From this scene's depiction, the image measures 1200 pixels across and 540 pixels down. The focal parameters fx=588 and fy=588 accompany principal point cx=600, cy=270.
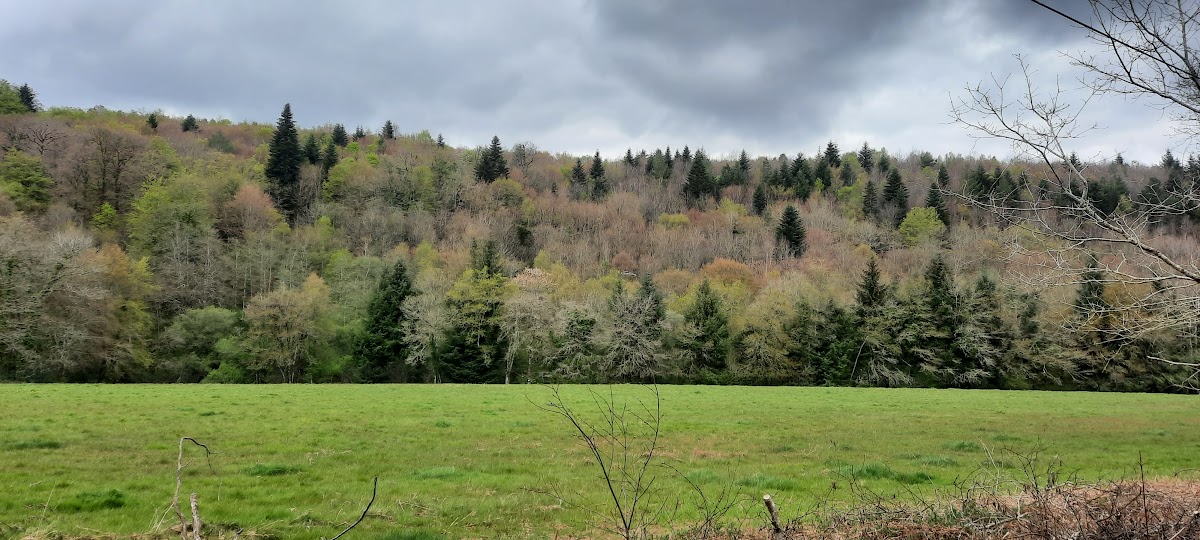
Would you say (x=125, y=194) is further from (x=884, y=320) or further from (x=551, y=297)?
(x=884, y=320)

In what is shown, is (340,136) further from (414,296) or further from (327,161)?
(414,296)

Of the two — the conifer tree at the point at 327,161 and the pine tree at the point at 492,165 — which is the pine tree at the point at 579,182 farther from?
the conifer tree at the point at 327,161

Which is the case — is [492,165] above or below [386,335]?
above

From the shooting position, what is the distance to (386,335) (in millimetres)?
47156

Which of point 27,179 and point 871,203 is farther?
point 871,203

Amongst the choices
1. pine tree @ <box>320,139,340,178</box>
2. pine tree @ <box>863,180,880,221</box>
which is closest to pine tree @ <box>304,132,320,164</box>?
pine tree @ <box>320,139,340,178</box>

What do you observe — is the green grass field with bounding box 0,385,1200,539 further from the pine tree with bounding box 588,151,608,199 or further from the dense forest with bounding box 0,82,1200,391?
the pine tree with bounding box 588,151,608,199

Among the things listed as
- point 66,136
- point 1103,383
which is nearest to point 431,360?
point 1103,383

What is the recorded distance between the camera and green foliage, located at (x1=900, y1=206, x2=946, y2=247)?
76938mm

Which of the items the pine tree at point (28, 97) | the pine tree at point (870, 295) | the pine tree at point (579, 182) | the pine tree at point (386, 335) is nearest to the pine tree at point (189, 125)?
the pine tree at point (28, 97)

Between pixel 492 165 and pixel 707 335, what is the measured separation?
208 feet

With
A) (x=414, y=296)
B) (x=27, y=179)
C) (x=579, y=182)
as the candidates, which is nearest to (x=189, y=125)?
(x=27, y=179)

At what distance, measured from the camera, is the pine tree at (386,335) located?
46.1 metres

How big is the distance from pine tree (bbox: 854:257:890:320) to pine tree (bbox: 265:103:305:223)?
232ft
